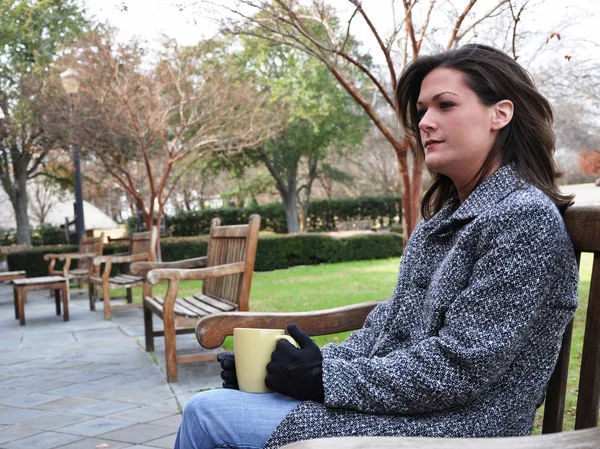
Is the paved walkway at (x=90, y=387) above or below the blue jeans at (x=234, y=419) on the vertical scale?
below

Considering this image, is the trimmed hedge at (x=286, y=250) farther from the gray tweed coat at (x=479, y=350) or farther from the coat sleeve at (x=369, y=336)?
the gray tweed coat at (x=479, y=350)

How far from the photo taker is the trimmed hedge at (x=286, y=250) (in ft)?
50.7

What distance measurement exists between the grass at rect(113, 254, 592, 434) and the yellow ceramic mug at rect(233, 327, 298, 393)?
3.32 m

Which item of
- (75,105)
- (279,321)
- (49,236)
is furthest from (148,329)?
(49,236)

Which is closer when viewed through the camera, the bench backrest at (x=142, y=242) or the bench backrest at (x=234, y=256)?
the bench backrest at (x=234, y=256)

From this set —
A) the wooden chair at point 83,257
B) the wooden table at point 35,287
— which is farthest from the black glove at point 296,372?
the wooden chair at point 83,257

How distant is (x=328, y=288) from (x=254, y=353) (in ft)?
31.5

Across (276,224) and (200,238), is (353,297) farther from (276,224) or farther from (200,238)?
(276,224)

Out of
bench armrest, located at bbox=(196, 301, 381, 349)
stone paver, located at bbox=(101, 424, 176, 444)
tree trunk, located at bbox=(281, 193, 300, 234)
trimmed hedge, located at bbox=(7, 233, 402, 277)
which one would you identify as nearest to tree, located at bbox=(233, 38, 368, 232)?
tree trunk, located at bbox=(281, 193, 300, 234)

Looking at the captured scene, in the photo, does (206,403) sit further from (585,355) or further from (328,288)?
(328,288)

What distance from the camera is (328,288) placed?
36.8 feet

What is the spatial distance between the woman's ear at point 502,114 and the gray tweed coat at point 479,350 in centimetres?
18

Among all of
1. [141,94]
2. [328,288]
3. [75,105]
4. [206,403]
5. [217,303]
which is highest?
[141,94]

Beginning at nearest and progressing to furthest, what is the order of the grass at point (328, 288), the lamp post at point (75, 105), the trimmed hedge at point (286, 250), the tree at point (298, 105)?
the grass at point (328, 288)
the lamp post at point (75, 105)
the trimmed hedge at point (286, 250)
the tree at point (298, 105)
